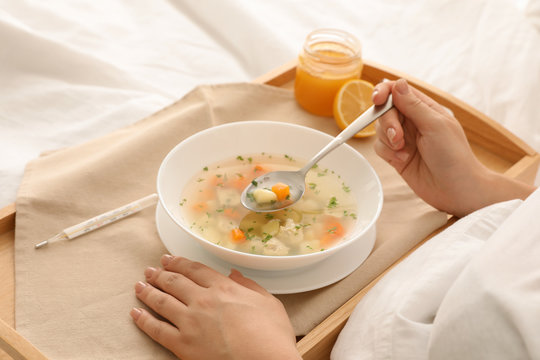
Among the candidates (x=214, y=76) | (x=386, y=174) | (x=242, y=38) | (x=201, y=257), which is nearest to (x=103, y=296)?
(x=201, y=257)

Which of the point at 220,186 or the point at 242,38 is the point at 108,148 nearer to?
the point at 220,186

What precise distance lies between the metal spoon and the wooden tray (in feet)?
0.89

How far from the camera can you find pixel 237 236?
1.26 metres

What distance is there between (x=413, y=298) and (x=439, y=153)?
48 centimetres

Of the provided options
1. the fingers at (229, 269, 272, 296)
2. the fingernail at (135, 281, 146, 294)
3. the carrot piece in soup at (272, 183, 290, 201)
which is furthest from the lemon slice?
the fingernail at (135, 281, 146, 294)

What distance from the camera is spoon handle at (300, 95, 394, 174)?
4.35ft

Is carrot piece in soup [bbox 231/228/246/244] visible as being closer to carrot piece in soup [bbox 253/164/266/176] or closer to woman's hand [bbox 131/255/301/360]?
woman's hand [bbox 131/255/301/360]

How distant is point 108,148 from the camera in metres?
1.56

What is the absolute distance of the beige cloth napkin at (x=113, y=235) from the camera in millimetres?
1115

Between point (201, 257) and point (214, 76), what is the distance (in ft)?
3.75

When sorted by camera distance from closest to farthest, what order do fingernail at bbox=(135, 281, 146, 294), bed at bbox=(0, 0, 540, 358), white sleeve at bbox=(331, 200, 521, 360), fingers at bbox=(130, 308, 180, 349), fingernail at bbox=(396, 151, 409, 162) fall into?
white sleeve at bbox=(331, 200, 521, 360)
fingers at bbox=(130, 308, 180, 349)
fingernail at bbox=(135, 281, 146, 294)
fingernail at bbox=(396, 151, 409, 162)
bed at bbox=(0, 0, 540, 358)

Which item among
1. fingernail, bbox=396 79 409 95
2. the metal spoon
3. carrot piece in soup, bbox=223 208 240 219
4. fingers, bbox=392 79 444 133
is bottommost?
carrot piece in soup, bbox=223 208 240 219

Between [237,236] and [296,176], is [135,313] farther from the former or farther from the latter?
[296,176]

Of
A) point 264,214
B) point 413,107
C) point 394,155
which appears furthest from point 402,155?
point 264,214
